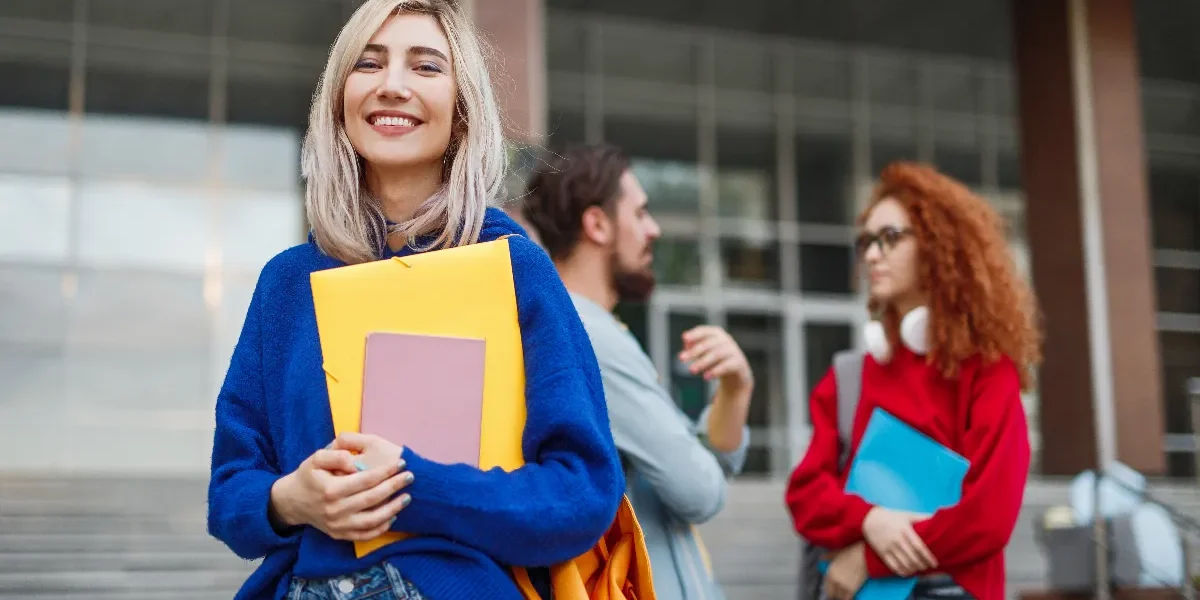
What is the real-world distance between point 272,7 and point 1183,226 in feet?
54.0

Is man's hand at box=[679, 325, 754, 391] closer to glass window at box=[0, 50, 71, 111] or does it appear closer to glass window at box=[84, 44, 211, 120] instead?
glass window at box=[84, 44, 211, 120]

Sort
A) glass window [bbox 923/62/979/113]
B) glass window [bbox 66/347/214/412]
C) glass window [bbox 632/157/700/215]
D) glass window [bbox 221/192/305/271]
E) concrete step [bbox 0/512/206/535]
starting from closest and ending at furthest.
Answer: concrete step [bbox 0/512/206/535]
glass window [bbox 66/347/214/412]
glass window [bbox 221/192/305/271]
glass window [bbox 632/157/700/215]
glass window [bbox 923/62/979/113]

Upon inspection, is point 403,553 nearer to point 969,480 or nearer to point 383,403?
point 383,403

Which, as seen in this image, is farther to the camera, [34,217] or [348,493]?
[34,217]

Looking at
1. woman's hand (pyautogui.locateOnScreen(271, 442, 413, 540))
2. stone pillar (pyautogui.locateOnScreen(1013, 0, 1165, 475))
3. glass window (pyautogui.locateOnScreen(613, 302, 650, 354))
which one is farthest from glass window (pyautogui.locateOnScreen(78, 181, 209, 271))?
woman's hand (pyautogui.locateOnScreen(271, 442, 413, 540))

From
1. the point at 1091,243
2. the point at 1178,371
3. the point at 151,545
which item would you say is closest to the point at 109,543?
the point at 151,545

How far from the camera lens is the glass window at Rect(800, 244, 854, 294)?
1953cm

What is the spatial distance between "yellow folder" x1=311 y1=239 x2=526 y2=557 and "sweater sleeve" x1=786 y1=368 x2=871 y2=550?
5.08 ft

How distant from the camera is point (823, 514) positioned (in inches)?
112

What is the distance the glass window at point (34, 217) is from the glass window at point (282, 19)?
3.31 metres

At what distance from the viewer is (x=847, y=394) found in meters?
3.08

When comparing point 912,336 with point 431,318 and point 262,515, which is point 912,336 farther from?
point 262,515

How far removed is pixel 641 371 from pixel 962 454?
812mm

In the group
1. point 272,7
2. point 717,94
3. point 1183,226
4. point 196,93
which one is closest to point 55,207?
point 196,93
